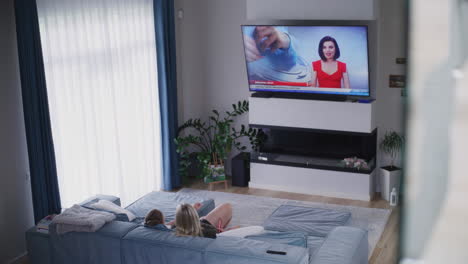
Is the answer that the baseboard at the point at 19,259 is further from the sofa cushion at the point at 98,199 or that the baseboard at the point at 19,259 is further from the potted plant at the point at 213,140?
the potted plant at the point at 213,140

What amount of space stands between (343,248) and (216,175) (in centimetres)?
352

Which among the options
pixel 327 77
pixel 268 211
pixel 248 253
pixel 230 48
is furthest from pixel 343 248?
pixel 230 48

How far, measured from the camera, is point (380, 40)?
680 centimetres

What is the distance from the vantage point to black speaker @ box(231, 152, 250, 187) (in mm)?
7582

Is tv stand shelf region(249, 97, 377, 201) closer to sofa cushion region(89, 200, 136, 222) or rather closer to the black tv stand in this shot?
the black tv stand

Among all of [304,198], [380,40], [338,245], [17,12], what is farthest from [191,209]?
[380,40]

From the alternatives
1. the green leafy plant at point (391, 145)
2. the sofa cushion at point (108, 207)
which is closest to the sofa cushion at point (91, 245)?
the sofa cushion at point (108, 207)

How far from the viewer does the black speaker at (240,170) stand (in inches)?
299

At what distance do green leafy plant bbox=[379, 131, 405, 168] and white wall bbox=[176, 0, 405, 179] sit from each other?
0.11 metres

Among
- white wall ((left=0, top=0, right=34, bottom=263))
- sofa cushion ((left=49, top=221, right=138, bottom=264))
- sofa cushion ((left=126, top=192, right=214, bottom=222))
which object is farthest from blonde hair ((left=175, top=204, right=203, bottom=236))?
white wall ((left=0, top=0, right=34, bottom=263))

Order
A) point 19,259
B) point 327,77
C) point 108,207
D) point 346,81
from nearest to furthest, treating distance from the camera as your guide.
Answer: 1. point 108,207
2. point 19,259
3. point 346,81
4. point 327,77

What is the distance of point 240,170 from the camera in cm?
760

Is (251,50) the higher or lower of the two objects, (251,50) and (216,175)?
the higher

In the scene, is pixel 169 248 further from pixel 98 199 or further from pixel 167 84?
pixel 167 84
